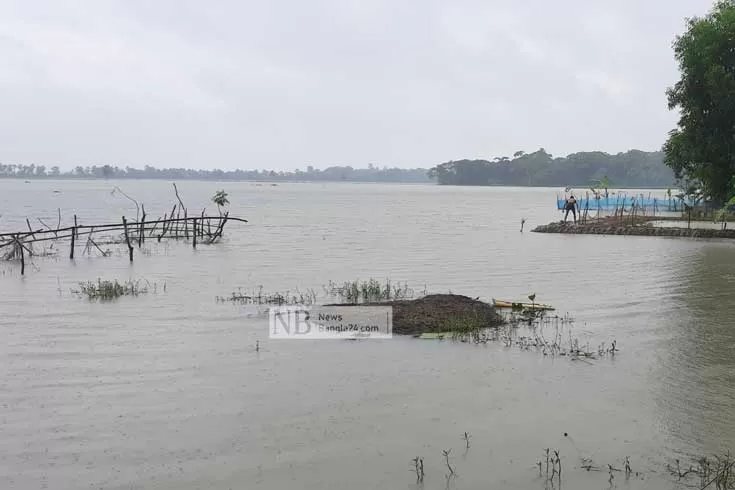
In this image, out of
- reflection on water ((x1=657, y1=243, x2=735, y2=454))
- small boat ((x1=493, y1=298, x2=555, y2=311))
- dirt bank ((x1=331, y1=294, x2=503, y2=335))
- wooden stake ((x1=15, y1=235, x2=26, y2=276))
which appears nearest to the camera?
reflection on water ((x1=657, y1=243, x2=735, y2=454))

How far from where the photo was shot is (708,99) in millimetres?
22562

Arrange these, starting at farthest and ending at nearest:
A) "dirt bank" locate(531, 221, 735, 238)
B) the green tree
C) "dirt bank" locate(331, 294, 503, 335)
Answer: "dirt bank" locate(531, 221, 735, 238) < the green tree < "dirt bank" locate(331, 294, 503, 335)

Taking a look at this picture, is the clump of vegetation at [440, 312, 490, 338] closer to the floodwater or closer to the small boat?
the floodwater

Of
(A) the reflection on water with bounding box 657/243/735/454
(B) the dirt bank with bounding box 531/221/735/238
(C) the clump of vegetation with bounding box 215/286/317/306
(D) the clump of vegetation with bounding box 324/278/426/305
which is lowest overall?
(A) the reflection on water with bounding box 657/243/735/454

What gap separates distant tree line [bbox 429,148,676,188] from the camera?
136125 millimetres

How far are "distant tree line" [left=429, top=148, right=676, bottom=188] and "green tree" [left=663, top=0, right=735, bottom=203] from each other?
9793 cm

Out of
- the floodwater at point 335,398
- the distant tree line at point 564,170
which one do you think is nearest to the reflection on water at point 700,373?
the floodwater at point 335,398

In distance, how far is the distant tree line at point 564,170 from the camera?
447 feet

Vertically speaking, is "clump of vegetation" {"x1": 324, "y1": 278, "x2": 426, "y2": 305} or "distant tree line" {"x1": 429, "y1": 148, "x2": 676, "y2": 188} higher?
"distant tree line" {"x1": 429, "y1": 148, "x2": 676, "y2": 188}

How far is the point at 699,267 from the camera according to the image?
16734 mm

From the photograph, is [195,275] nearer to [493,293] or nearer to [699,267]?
[493,293]

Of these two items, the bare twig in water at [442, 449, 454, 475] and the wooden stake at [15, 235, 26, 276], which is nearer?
the bare twig in water at [442, 449, 454, 475]

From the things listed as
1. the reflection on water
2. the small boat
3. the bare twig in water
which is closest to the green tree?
the reflection on water

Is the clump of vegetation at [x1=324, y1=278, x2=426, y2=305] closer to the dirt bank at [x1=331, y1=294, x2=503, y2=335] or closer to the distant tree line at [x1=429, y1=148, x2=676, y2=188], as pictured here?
the dirt bank at [x1=331, y1=294, x2=503, y2=335]
